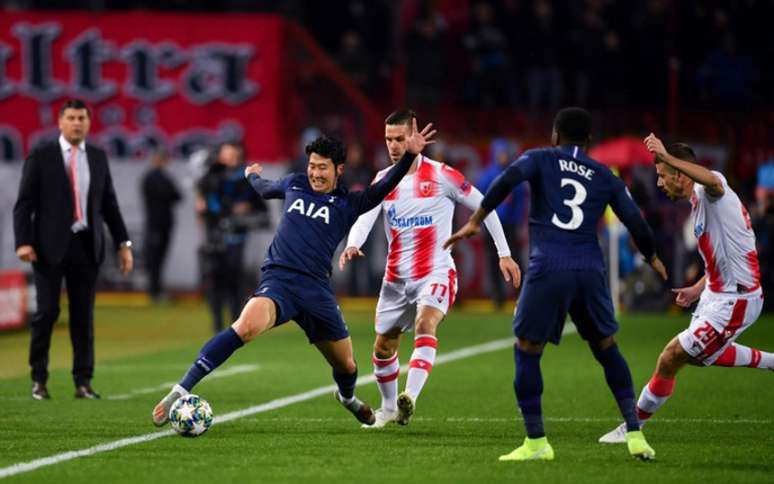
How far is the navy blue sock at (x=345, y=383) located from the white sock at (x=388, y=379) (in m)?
0.56

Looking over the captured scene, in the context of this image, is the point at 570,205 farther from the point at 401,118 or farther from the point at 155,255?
the point at 155,255

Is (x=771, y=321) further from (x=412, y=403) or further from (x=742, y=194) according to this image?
(x=412, y=403)

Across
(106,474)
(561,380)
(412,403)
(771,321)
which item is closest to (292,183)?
(412,403)

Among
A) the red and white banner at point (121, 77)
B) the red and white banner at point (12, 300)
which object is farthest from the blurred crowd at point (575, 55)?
the red and white banner at point (12, 300)

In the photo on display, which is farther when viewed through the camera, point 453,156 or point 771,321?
point 453,156

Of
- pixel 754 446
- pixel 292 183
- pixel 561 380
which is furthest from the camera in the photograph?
pixel 561 380

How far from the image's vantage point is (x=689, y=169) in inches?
398

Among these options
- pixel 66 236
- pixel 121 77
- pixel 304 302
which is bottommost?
pixel 304 302

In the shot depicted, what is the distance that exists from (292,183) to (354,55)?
55.5 feet

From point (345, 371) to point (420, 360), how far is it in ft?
2.42

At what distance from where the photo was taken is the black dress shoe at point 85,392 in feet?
45.2

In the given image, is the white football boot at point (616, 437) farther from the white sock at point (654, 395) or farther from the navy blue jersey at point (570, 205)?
the navy blue jersey at point (570, 205)

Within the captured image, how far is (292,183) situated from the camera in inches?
444

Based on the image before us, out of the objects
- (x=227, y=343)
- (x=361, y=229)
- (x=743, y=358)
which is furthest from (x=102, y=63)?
(x=743, y=358)
